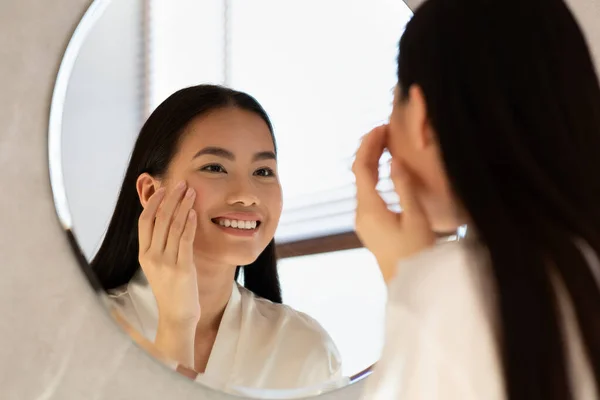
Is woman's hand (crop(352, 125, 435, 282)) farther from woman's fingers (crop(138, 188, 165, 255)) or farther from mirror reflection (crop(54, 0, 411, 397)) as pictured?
woman's fingers (crop(138, 188, 165, 255))

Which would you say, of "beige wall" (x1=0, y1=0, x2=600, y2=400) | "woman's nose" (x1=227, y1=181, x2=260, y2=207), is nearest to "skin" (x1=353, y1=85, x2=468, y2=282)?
"woman's nose" (x1=227, y1=181, x2=260, y2=207)

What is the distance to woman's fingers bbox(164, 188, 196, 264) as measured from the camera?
2.97ft

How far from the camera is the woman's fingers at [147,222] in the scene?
894 mm

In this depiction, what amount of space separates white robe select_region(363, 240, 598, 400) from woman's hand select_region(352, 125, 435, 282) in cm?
14

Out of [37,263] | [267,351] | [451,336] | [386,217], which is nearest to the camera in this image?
[451,336]

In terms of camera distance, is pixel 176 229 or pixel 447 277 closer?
pixel 447 277

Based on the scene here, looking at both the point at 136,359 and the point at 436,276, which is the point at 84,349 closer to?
the point at 136,359

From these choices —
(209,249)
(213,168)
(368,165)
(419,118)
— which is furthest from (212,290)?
(419,118)

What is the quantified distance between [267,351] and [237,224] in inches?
7.2

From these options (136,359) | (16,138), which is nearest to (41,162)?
(16,138)

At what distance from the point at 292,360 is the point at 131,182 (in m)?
0.33

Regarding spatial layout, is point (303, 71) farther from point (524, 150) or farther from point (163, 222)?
point (524, 150)

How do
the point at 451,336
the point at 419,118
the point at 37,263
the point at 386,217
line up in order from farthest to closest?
1. the point at 37,263
2. the point at 386,217
3. the point at 419,118
4. the point at 451,336

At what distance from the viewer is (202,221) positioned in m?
0.92
